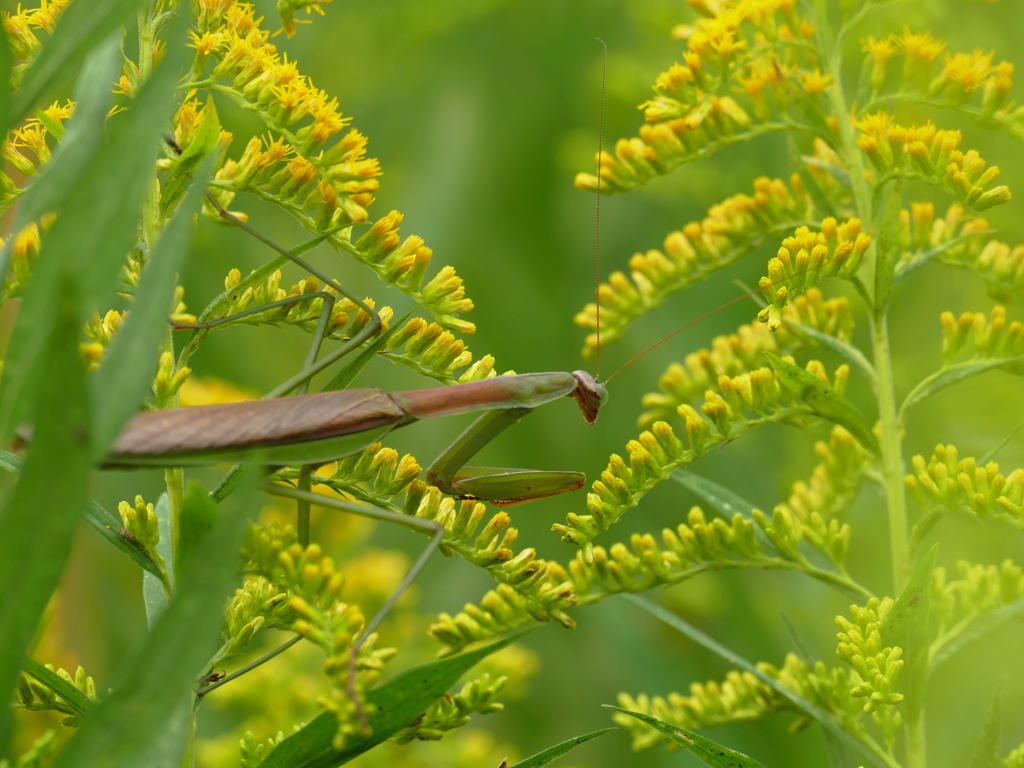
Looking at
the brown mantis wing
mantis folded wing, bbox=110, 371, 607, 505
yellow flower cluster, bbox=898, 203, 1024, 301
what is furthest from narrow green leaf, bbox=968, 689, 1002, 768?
the brown mantis wing

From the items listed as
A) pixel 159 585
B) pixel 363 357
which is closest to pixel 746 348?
pixel 363 357

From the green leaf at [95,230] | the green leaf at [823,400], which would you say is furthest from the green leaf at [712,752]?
the green leaf at [95,230]

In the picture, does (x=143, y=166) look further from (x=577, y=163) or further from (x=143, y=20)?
(x=577, y=163)

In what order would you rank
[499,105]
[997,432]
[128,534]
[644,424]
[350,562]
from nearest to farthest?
[128,534]
[644,424]
[997,432]
[350,562]
[499,105]

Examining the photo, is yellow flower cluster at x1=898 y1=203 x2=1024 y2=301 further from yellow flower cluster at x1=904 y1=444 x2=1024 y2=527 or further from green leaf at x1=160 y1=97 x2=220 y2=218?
green leaf at x1=160 y1=97 x2=220 y2=218

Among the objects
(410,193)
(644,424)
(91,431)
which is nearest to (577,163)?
(410,193)

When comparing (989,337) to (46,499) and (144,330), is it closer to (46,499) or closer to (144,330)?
(144,330)

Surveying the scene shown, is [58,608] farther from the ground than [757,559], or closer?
closer
